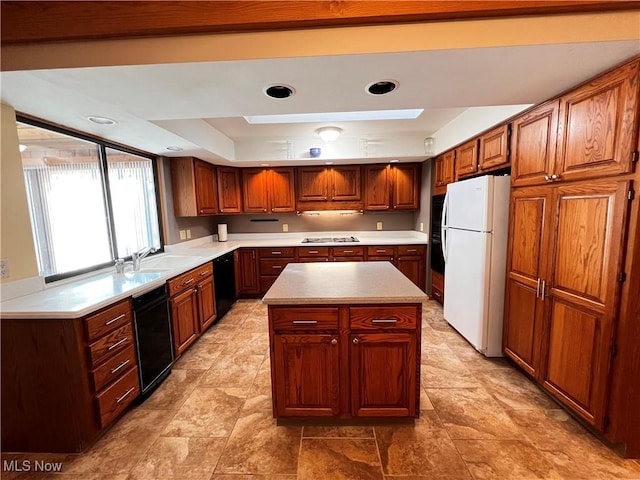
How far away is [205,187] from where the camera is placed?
3.72 metres

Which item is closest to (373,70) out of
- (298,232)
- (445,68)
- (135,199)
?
(445,68)

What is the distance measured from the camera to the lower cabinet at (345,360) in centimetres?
158

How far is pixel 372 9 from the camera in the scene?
1.25 metres

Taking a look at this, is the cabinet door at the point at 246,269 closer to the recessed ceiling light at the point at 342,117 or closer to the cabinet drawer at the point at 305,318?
the recessed ceiling light at the point at 342,117

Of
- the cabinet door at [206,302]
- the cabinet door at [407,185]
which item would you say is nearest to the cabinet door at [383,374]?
the cabinet door at [206,302]

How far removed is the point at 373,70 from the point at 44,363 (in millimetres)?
2461

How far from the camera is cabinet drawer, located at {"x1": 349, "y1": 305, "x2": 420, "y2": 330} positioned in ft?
5.13

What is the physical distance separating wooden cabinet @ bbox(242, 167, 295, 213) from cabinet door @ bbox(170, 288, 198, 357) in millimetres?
1980

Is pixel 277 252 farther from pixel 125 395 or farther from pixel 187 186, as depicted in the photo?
pixel 125 395

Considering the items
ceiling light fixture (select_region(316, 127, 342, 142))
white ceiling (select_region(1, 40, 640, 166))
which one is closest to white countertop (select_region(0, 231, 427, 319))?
white ceiling (select_region(1, 40, 640, 166))

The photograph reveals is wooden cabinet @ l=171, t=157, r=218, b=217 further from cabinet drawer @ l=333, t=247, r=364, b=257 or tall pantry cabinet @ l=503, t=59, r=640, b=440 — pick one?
tall pantry cabinet @ l=503, t=59, r=640, b=440

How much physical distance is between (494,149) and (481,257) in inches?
39.8

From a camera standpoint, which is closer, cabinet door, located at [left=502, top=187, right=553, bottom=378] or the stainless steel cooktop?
cabinet door, located at [left=502, top=187, right=553, bottom=378]

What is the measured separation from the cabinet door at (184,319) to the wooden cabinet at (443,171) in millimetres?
3286
